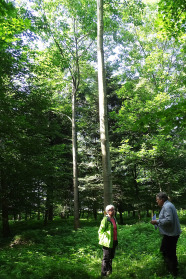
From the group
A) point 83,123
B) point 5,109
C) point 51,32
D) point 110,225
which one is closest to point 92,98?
point 83,123

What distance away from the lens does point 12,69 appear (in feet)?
30.6

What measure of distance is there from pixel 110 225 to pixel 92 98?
12.8 metres

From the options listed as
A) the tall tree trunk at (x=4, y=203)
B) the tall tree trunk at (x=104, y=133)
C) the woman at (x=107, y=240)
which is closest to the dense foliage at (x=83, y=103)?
the tall tree trunk at (x=4, y=203)

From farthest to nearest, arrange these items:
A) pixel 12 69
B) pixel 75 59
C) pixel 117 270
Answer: pixel 75 59 < pixel 12 69 < pixel 117 270

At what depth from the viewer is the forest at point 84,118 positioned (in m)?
5.16

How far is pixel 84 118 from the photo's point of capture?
53.6 ft

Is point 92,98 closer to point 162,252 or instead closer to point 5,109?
point 5,109

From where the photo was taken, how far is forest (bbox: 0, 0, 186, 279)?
516cm

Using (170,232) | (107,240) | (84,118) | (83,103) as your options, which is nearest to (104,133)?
Answer: (107,240)

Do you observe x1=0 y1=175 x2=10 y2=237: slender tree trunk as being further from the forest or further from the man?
the man

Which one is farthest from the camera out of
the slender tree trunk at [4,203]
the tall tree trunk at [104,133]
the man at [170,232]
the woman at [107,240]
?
the slender tree trunk at [4,203]

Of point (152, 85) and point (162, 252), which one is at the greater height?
point (152, 85)

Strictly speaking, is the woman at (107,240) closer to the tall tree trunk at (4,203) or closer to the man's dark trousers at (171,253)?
the man's dark trousers at (171,253)

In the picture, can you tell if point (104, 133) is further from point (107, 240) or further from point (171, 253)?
point (171, 253)
